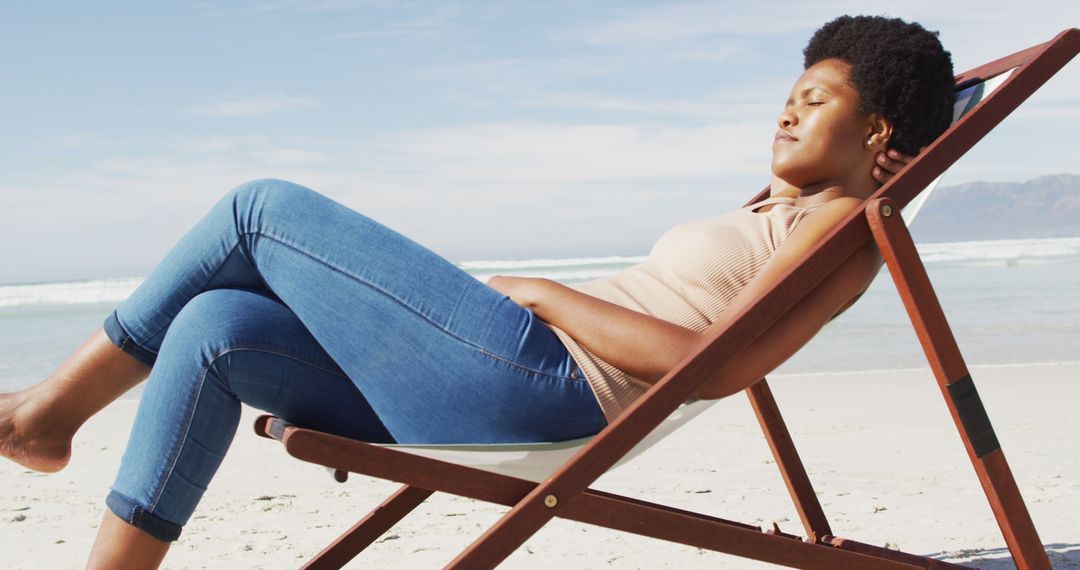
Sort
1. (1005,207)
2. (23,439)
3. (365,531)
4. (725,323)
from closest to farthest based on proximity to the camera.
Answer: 1. (725,323)
2. (23,439)
3. (365,531)
4. (1005,207)

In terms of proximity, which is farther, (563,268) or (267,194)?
(563,268)

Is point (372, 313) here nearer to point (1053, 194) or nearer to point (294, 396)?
point (294, 396)

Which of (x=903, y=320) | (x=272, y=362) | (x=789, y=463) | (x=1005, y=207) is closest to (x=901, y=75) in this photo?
(x=789, y=463)

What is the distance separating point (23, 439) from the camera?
2.27 metres

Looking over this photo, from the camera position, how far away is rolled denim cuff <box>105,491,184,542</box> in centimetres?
197

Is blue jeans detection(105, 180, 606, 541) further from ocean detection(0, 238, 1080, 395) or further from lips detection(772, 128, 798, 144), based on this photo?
ocean detection(0, 238, 1080, 395)

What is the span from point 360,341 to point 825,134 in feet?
4.04

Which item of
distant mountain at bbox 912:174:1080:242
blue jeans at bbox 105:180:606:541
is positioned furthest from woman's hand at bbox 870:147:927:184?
distant mountain at bbox 912:174:1080:242

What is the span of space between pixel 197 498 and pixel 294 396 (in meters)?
0.28

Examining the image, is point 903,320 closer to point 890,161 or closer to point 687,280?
point 890,161

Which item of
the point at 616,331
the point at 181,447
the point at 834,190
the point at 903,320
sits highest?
the point at 834,190

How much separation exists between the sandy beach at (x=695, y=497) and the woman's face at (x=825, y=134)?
1.39 meters

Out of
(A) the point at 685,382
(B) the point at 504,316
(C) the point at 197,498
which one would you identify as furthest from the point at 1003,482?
(C) the point at 197,498

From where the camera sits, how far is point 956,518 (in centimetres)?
378
